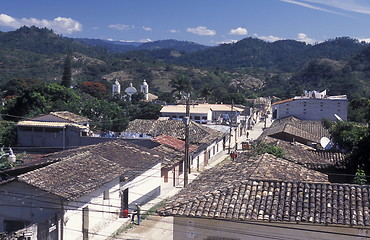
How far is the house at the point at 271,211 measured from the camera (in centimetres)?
1016

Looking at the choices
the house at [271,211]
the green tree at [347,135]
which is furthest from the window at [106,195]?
the green tree at [347,135]

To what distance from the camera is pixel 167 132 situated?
34781mm

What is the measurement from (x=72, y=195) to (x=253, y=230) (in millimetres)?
6125

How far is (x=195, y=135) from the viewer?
33.2 metres

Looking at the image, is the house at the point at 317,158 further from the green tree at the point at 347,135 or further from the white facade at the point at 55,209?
the white facade at the point at 55,209

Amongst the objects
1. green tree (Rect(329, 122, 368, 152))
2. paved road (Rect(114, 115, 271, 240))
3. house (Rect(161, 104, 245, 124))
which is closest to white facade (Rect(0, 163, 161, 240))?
paved road (Rect(114, 115, 271, 240))

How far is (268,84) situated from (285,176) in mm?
118684

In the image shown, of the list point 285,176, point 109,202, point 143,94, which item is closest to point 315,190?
point 285,176

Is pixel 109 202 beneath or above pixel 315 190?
beneath

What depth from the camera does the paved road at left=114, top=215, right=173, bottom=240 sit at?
1605 cm

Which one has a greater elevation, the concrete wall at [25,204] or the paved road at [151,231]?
the concrete wall at [25,204]

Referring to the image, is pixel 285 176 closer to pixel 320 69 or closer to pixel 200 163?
pixel 200 163

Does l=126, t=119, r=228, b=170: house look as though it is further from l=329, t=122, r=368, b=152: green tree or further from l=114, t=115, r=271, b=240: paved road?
l=114, t=115, r=271, b=240: paved road

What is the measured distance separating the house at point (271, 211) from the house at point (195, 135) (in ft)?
55.4
